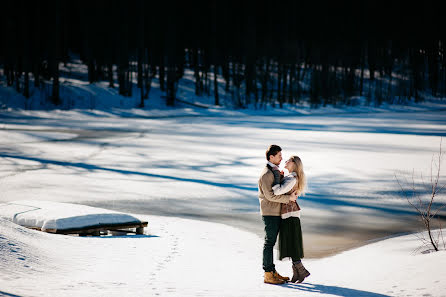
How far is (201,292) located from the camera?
17.2ft

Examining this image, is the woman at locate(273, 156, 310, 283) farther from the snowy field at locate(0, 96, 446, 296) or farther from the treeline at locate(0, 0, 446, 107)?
the treeline at locate(0, 0, 446, 107)

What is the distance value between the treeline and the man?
3410 cm

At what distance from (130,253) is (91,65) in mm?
40024

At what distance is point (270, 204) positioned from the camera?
5465 millimetres

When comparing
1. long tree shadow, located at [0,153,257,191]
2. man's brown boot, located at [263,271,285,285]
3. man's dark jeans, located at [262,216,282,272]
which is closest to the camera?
man's dark jeans, located at [262,216,282,272]

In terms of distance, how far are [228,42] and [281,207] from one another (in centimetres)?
4890

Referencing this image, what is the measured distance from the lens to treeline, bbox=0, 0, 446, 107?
44.6m

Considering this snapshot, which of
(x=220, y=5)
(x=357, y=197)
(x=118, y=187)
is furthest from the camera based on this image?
(x=220, y=5)

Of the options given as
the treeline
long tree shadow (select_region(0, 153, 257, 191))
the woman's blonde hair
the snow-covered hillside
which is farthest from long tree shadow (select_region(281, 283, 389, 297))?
the treeline

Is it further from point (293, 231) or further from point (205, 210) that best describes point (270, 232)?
point (205, 210)

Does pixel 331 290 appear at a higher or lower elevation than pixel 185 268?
higher

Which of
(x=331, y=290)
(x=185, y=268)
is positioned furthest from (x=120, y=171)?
(x=331, y=290)

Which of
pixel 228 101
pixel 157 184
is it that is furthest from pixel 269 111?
pixel 157 184

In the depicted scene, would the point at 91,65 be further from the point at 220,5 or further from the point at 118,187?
the point at 118,187
